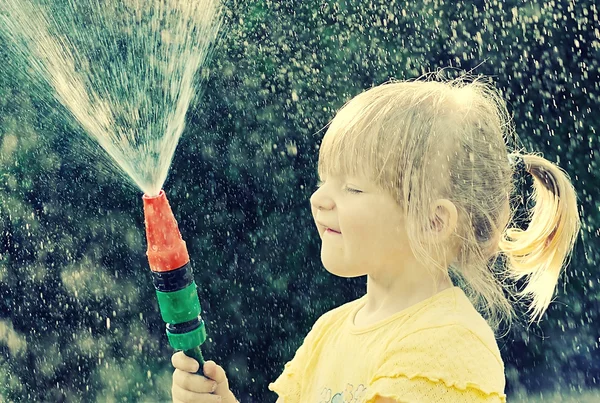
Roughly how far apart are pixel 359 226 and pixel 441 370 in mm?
269

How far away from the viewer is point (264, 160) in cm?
323

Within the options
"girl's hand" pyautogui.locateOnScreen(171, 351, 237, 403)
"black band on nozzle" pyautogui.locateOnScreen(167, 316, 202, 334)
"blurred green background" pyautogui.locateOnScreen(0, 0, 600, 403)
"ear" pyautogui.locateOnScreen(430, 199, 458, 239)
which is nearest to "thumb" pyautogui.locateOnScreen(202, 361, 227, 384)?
"girl's hand" pyautogui.locateOnScreen(171, 351, 237, 403)

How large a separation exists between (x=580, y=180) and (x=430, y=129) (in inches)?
76.5

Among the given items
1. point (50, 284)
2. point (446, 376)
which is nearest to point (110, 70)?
point (50, 284)

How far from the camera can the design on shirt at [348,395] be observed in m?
1.48

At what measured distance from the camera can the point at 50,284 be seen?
334cm

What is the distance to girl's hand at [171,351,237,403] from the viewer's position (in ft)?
5.13

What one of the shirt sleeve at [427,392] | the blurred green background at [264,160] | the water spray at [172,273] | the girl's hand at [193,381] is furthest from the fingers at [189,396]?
the blurred green background at [264,160]

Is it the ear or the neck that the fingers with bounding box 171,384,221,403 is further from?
the ear

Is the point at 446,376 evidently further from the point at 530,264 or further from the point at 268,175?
the point at 268,175

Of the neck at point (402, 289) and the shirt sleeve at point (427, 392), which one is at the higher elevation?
the neck at point (402, 289)

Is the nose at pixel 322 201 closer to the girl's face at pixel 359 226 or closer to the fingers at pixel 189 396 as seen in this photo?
the girl's face at pixel 359 226

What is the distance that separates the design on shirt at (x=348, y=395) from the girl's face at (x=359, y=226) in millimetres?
190

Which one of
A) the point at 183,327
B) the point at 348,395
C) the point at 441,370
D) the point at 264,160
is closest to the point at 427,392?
the point at 441,370
